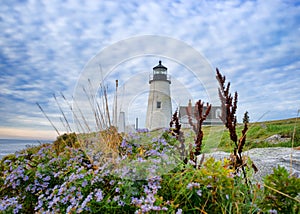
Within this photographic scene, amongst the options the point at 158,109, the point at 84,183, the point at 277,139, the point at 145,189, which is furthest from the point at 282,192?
the point at 277,139

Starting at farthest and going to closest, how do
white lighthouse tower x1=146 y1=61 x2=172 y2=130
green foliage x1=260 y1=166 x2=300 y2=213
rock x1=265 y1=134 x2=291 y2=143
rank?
1. rock x1=265 y1=134 x2=291 y2=143
2. white lighthouse tower x1=146 y1=61 x2=172 y2=130
3. green foliage x1=260 y1=166 x2=300 y2=213

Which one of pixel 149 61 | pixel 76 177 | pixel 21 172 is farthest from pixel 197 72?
pixel 21 172

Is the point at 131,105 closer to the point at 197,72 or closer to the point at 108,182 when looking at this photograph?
the point at 197,72

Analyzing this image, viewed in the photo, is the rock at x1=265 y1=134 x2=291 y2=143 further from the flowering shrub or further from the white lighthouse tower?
the flowering shrub

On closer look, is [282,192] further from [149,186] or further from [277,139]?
[277,139]

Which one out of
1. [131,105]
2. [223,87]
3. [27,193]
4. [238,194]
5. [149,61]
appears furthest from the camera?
[131,105]

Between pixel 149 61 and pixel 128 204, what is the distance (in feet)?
8.03

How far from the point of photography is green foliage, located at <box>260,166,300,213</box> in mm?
1736

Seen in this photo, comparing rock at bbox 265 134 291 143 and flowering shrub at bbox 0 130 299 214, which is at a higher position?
rock at bbox 265 134 291 143

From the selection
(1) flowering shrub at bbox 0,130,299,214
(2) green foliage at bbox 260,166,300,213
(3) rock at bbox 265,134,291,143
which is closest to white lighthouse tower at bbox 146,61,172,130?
(1) flowering shrub at bbox 0,130,299,214

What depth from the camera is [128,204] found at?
197cm

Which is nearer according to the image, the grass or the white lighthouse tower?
the grass

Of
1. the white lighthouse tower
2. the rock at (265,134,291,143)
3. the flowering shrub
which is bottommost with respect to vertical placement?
the flowering shrub

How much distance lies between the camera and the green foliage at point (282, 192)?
1736mm
